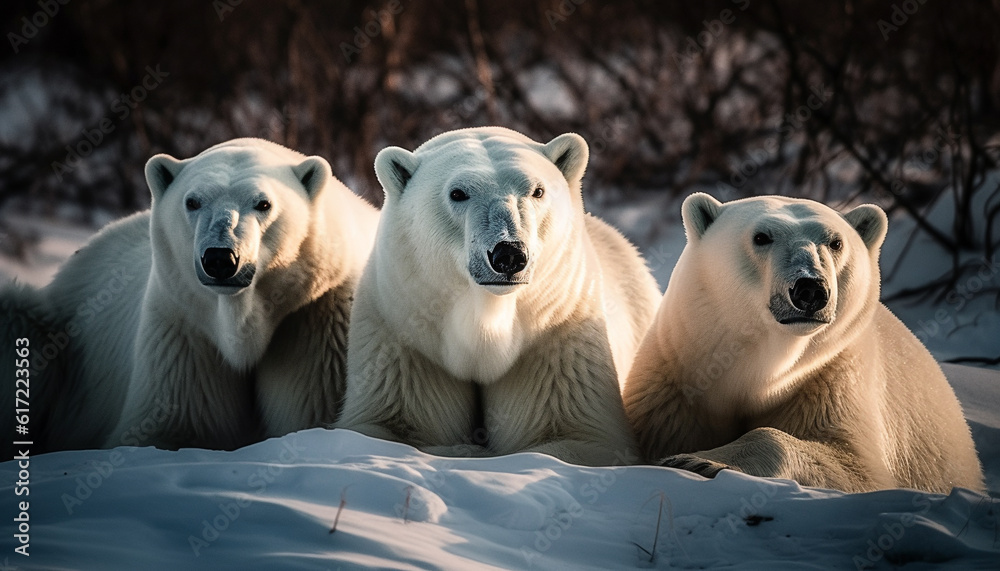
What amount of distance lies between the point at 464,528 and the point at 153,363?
6.23ft

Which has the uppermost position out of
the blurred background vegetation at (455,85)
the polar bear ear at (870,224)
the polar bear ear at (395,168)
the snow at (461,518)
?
the blurred background vegetation at (455,85)

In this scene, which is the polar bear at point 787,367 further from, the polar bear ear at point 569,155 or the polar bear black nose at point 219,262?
the polar bear black nose at point 219,262

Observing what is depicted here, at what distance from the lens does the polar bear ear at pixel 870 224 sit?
383 cm

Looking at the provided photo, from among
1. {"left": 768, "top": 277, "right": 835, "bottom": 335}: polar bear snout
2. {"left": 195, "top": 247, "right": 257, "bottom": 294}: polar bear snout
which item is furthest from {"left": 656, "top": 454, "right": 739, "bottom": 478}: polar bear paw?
{"left": 195, "top": 247, "right": 257, "bottom": 294}: polar bear snout

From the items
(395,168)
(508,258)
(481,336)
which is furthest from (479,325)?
(395,168)

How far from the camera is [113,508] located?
2.72 metres

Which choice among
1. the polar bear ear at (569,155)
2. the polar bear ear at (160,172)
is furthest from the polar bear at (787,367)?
the polar bear ear at (160,172)

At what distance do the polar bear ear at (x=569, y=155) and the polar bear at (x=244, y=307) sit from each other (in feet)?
3.05

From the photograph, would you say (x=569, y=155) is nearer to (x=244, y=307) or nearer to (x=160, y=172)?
(x=244, y=307)

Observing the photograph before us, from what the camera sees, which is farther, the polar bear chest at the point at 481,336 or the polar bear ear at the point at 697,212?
the polar bear ear at the point at 697,212

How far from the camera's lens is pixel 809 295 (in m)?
3.41

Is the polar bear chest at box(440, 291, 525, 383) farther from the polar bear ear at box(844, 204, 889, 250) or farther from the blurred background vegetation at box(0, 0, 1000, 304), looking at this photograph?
the blurred background vegetation at box(0, 0, 1000, 304)

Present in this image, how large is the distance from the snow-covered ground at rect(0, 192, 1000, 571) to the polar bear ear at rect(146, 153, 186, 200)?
44.7 inches

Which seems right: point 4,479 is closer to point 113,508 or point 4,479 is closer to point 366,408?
point 113,508
